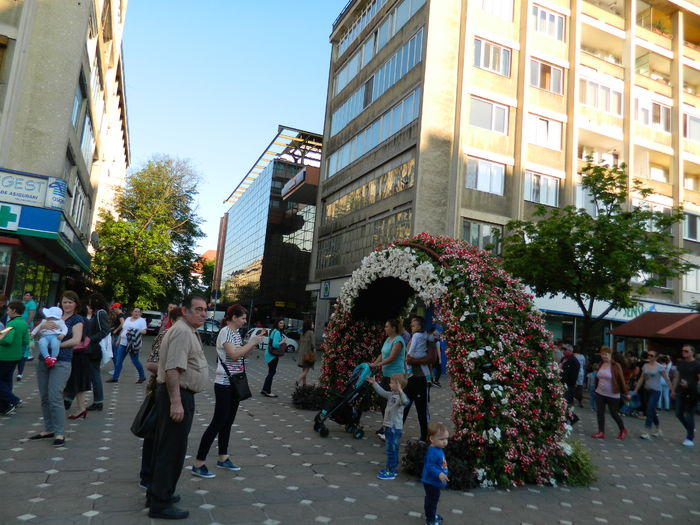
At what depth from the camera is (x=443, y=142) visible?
80.0 ft

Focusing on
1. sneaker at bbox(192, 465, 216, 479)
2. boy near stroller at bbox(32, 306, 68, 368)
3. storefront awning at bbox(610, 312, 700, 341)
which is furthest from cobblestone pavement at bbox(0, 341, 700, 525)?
storefront awning at bbox(610, 312, 700, 341)

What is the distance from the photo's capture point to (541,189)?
2603 centimetres

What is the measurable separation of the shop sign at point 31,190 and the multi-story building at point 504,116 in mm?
14525

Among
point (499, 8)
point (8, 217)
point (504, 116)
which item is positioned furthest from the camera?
point (499, 8)

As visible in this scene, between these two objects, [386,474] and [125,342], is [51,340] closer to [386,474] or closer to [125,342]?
[386,474]

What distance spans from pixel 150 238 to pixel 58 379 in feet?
85.3

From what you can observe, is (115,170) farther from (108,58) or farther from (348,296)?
(348,296)

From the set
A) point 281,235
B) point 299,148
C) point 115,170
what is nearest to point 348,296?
point 115,170

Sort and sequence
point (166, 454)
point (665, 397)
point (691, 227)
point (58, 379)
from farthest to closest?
point (691, 227)
point (665, 397)
point (58, 379)
point (166, 454)

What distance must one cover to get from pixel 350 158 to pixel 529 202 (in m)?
11.6

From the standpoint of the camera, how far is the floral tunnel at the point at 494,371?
6.30 m

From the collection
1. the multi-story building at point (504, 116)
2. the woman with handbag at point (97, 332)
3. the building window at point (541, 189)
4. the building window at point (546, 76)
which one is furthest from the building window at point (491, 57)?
the woman with handbag at point (97, 332)

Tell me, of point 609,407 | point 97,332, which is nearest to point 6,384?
point 97,332

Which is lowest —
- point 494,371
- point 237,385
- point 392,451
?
point 392,451
